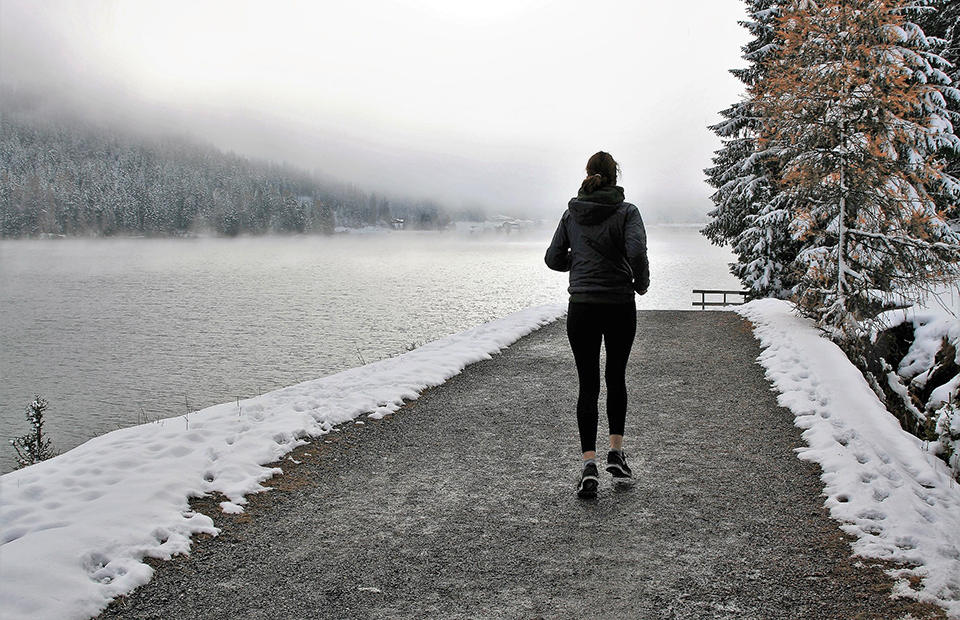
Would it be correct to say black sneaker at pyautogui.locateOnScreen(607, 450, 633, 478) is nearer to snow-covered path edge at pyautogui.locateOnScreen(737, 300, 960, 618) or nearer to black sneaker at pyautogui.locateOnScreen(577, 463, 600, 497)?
black sneaker at pyautogui.locateOnScreen(577, 463, 600, 497)

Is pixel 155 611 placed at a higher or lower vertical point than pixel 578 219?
lower

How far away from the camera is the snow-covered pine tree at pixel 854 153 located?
1192 centimetres

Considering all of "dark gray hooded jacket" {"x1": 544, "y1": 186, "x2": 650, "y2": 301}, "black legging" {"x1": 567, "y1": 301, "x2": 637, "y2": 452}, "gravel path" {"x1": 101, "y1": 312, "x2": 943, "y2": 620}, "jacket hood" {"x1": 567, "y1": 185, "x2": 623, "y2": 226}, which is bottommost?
"gravel path" {"x1": 101, "y1": 312, "x2": 943, "y2": 620}

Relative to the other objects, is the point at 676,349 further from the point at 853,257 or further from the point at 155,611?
the point at 155,611

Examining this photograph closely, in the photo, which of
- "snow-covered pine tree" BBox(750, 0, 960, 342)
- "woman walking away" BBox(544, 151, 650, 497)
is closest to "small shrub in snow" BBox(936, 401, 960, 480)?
"woman walking away" BBox(544, 151, 650, 497)

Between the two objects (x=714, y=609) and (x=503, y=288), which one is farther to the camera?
(x=503, y=288)

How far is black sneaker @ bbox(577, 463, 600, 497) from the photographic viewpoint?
4.50 m

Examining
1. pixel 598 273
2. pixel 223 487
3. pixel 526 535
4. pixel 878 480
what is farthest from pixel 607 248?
pixel 223 487

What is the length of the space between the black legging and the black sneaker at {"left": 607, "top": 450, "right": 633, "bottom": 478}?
0.17 m

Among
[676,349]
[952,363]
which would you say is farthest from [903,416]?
[676,349]

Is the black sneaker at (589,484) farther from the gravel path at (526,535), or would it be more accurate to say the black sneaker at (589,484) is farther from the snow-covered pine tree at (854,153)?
the snow-covered pine tree at (854,153)

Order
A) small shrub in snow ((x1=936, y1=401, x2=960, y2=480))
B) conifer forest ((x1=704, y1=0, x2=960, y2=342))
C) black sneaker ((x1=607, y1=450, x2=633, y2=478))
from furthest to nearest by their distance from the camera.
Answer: conifer forest ((x1=704, y1=0, x2=960, y2=342)) → small shrub in snow ((x1=936, y1=401, x2=960, y2=480)) → black sneaker ((x1=607, y1=450, x2=633, y2=478))

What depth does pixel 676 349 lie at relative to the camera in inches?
462

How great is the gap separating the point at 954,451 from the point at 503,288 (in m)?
58.6
